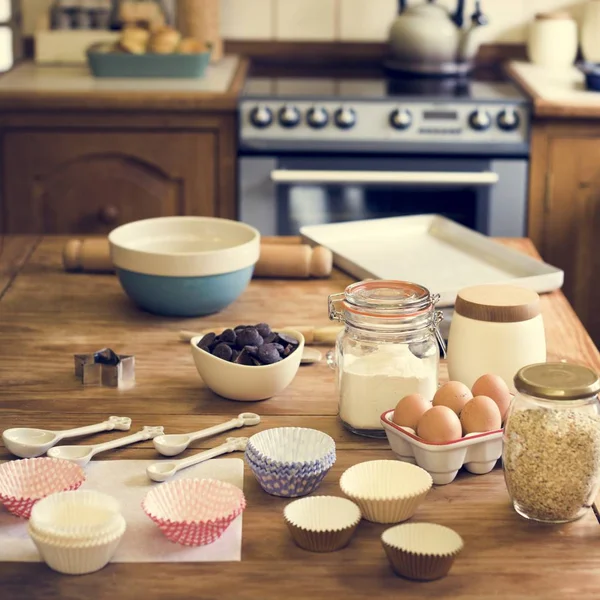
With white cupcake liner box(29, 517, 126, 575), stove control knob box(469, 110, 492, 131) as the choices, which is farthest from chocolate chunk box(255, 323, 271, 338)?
stove control knob box(469, 110, 492, 131)

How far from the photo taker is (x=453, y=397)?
3.76 ft

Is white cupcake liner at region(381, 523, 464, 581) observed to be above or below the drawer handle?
above

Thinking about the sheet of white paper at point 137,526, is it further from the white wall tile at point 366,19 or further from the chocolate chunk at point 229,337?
the white wall tile at point 366,19

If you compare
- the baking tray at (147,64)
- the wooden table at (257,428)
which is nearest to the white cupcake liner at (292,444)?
the wooden table at (257,428)

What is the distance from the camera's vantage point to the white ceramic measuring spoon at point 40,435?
1.16 meters

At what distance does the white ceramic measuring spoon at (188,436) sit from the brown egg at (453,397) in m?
0.22

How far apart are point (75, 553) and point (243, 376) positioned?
0.42 m

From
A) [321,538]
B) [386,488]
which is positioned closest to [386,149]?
[386,488]

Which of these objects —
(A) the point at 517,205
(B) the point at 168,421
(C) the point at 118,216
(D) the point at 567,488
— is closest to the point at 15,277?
(B) the point at 168,421

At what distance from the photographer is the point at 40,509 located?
98 centimetres

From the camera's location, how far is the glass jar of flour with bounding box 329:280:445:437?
1.22m

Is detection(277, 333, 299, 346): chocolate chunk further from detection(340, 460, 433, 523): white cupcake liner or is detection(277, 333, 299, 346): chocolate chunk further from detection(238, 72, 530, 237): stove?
detection(238, 72, 530, 237): stove

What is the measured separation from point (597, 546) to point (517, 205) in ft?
7.01

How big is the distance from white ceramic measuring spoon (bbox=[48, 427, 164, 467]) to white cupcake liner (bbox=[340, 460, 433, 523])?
0.26 m
